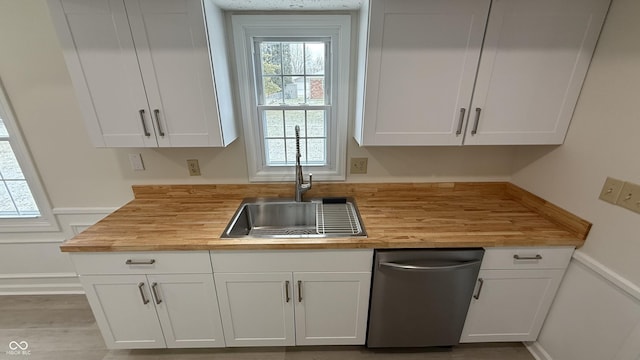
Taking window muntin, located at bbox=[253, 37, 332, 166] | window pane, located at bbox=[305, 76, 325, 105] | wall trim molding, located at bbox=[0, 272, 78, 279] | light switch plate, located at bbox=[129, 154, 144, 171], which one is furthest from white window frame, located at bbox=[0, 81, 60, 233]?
window pane, located at bbox=[305, 76, 325, 105]

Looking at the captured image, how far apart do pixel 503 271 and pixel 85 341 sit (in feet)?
8.85

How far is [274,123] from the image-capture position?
5.59 ft

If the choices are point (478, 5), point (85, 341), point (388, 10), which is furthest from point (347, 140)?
point (85, 341)

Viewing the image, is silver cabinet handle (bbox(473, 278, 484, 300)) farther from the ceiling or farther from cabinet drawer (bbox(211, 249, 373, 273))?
the ceiling

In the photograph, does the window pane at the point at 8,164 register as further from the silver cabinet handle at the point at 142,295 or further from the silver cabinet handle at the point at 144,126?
the silver cabinet handle at the point at 142,295

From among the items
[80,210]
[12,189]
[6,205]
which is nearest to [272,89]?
[80,210]

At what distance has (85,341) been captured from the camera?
1.69 m

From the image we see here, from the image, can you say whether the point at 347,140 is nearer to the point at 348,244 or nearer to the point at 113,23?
the point at 348,244

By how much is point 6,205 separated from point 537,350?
3.86 meters

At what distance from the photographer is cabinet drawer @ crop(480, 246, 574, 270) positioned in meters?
1.31

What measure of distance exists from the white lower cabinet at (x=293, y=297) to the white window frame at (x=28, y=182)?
5.16 feet

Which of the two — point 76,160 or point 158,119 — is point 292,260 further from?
point 76,160

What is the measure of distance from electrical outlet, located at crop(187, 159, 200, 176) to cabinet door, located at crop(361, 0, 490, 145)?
1.17m

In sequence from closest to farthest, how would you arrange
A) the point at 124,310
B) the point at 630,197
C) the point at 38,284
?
the point at 630,197 → the point at 124,310 → the point at 38,284
